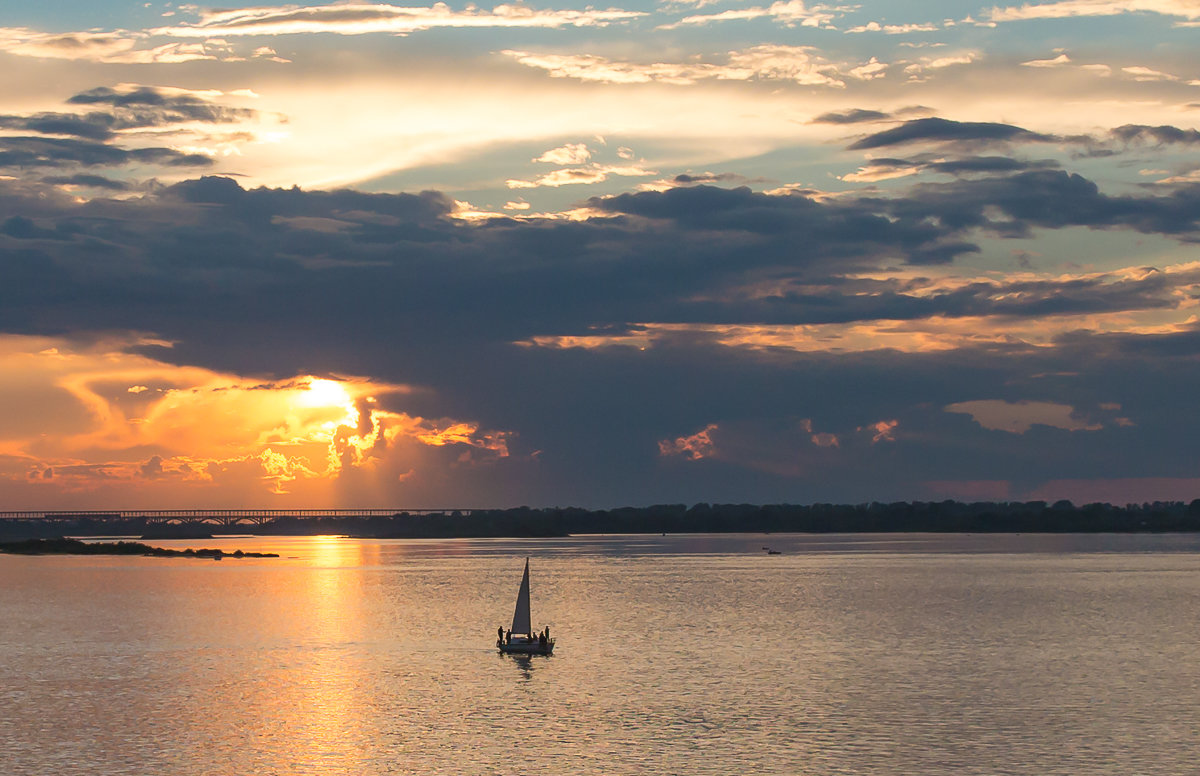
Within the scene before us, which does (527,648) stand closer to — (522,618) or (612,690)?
(522,618)

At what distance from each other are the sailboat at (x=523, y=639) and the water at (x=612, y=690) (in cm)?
136

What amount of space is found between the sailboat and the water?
4.47 feet

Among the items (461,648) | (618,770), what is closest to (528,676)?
(461,648)

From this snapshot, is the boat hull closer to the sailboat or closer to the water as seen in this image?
the sailboat

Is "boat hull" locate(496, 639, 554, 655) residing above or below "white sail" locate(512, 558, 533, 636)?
below

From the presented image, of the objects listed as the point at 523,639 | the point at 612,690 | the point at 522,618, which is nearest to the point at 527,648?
the point at 523,639

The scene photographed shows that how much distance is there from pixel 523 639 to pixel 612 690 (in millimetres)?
18924

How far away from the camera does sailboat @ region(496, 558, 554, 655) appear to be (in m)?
96.1

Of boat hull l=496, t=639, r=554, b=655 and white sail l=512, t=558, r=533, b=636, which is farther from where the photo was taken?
white sail l=512, t=558, r=533, b=636

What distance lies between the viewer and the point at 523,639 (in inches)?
3824

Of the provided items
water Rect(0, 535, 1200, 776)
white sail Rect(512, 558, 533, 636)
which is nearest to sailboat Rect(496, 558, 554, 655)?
white sail Rect(512, 558, 533, 636)

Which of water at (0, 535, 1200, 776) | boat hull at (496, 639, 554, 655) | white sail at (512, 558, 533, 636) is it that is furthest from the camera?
white sail at (512, 558, 533, 636)

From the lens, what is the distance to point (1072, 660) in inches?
3686

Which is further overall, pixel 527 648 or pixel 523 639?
pixel 523 639
